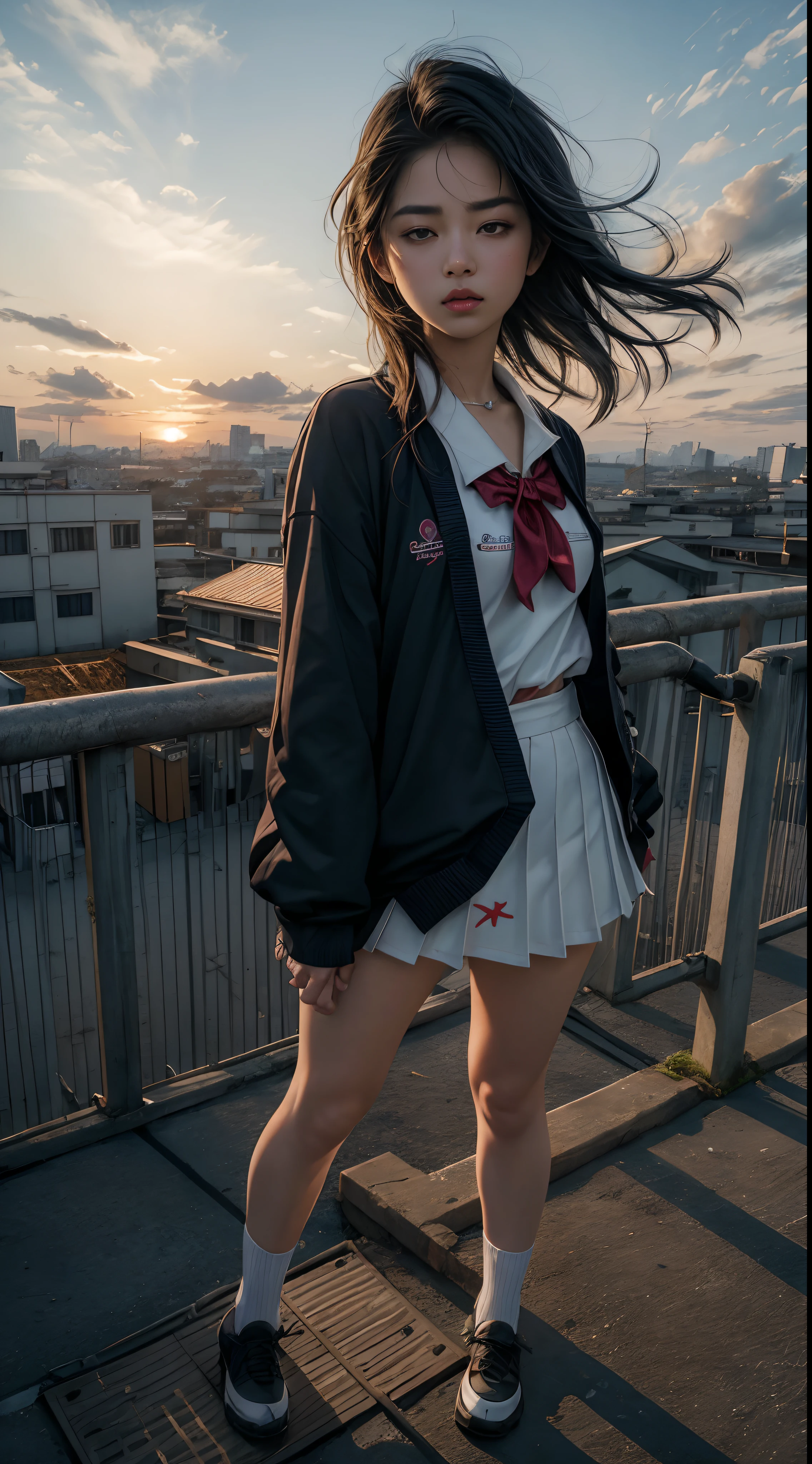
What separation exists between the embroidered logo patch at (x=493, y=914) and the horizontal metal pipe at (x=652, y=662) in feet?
3.10

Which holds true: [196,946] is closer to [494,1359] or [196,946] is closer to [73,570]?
[494,1359]

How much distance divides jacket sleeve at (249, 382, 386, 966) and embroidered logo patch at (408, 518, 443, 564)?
2.0 inches

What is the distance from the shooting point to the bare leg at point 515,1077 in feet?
4.13

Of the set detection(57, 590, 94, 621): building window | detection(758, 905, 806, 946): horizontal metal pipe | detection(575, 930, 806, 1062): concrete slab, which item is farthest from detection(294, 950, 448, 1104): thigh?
detection(57, 590, 94, 621): building window

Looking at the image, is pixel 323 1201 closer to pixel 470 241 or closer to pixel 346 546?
pixel 346 546

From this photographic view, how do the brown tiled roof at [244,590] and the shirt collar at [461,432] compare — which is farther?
the brown tiled roof at [244,590]

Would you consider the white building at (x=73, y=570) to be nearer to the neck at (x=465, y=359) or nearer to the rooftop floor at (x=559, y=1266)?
the rooftop floor at (x=559, y=1266)

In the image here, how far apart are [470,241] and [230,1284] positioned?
5.58 ft

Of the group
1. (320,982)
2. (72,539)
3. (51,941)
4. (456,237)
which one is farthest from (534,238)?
(72,539)

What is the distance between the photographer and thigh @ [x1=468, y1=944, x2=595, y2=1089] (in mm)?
1251

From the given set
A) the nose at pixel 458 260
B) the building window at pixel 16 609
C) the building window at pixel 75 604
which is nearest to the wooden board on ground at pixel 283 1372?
the nose at pixel 458 260

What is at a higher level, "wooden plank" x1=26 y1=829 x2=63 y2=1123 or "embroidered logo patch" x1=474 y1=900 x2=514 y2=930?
"embroidered logo patch" x1=474 y1=900 x2=514 y2=930

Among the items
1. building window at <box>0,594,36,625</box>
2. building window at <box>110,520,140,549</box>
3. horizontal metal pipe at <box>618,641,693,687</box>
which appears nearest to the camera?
horizontal metal pipe at <box>618,641,693,687</box>

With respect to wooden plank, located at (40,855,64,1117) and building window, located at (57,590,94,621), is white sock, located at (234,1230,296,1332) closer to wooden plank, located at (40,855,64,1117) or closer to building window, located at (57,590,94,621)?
wooden plank, located at (40,855,64,1117)
